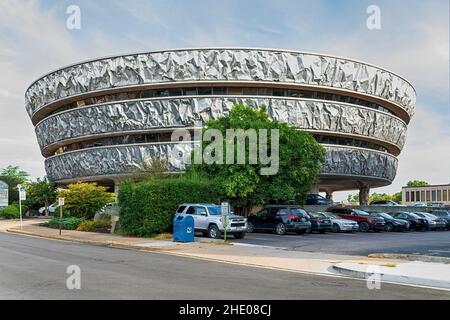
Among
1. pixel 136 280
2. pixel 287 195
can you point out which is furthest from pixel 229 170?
pixel 136 280

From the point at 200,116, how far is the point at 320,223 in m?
29.7

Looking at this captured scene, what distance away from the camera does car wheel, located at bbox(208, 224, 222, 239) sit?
89.4 ft

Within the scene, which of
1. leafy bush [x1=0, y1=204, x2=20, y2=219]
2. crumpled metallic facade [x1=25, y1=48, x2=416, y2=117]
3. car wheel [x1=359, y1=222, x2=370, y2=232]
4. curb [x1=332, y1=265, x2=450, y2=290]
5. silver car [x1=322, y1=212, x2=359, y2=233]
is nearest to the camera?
curb [x1=332, y1=265, x2=450, y2=290]

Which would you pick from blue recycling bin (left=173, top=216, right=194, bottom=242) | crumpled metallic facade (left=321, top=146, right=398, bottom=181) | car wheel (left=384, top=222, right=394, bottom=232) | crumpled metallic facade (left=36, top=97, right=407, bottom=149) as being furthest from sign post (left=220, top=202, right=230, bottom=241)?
crumpled metallic facade (left=321, top=146, right=398, bottom=181)

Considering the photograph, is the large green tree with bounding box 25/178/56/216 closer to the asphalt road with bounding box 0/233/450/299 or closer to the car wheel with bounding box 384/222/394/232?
the car wheel with bounding box 384/222/394/232

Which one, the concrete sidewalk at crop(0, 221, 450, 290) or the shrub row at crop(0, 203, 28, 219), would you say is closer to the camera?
the concrete sidewalk at crop(0, 221, 450, 290)

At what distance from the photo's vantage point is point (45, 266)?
15.3 metres

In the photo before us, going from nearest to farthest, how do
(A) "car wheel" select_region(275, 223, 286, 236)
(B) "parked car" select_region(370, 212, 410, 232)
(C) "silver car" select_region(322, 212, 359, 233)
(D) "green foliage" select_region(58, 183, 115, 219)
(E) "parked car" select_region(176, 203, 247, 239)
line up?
1. (E) "parked car" select_region(176, 203, 247, 239)
2. (A) "car wheel" select_region(275, 223, 286, 236)
3. (C) "silver car" select_region(322, 212, 359, 233)
4. (B) "parked car" select_region(370, 212, 410, 232)
5. (D) "green foliage" select_region(58, 183, 115, 219)

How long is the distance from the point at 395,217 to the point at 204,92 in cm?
2907

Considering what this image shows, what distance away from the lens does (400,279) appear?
13125mm

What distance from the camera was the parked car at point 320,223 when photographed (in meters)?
32.9

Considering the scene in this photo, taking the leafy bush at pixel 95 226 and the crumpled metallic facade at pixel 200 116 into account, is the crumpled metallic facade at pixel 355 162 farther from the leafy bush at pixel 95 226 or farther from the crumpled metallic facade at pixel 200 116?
the leafy bush at pixel 95 226

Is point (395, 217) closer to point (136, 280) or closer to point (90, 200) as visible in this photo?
point (90, 200)

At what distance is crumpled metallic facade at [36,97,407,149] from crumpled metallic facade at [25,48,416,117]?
7.73ft
